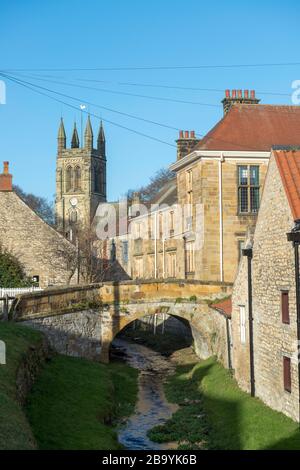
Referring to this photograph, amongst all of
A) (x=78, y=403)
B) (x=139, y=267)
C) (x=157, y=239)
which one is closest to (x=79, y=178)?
(x=139, y=267)

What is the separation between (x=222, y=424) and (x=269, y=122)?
832 inches

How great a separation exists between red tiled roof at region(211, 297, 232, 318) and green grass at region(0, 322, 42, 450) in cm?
790

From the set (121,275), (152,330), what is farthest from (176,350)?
(121,275)

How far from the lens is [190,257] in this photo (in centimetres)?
3978

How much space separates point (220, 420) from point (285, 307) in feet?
15.2

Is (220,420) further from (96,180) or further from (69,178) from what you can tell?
(96,180)

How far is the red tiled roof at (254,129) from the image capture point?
37.1 meters

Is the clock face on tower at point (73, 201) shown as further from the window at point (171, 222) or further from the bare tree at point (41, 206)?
the window at point (171, 222)

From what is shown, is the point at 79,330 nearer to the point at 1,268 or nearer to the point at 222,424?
the point at 1,268

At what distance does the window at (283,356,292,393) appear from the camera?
2032 centimetres

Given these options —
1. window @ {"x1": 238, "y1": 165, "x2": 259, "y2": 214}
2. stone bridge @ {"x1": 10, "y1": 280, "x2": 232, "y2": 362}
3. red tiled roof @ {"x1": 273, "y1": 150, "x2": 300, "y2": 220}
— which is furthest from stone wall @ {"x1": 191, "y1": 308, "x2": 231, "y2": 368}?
red tiled roof @ {"x1": 273, "y1": 150, "x2": 300, "y2": 220}

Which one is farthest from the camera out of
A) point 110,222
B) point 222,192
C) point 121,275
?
point 110,222

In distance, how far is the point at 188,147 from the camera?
152 feet

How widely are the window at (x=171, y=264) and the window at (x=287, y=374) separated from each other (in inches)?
931
